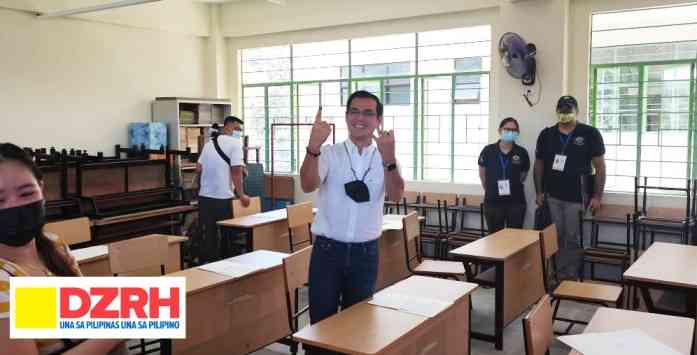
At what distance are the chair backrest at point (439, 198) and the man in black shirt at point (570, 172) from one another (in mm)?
1441

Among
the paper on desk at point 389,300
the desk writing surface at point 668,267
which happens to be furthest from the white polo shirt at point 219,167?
the desk writing surface at point 668,267

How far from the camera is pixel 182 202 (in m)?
6.18

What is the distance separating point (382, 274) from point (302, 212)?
1.00 m

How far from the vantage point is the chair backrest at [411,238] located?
4645 mm

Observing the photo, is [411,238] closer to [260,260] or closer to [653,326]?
[260,260]

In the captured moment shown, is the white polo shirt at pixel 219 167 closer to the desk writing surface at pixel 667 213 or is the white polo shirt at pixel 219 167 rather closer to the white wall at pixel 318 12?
the white wall at pixel 318 12

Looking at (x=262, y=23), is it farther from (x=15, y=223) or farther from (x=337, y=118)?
(x=15, y=223)

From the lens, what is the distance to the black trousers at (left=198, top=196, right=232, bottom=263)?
538cm

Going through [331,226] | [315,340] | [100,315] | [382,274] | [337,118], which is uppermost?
[337,118]

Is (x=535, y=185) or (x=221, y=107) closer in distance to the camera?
(x=535, y=185)

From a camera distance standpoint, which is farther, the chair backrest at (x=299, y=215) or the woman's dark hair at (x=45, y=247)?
the chair backrest at (x=299, y=215)

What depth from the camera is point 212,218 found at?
5.39m

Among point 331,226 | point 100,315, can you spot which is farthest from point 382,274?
point 100,315

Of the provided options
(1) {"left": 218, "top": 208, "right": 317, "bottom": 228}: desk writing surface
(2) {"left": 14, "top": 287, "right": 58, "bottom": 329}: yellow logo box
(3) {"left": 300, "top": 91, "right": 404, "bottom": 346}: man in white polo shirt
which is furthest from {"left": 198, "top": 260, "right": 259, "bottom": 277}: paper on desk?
(2) {"left": 14, "top": 287, "right": 58, "bottom": 329}: yellow logo box
